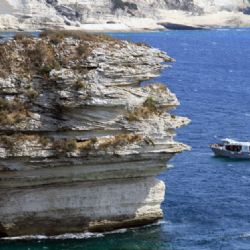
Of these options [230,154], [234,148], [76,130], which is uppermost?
[76,130]

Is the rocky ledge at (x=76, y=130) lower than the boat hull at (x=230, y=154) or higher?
higher

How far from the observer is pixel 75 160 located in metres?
45.9

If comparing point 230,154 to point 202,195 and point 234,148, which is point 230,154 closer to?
point 234,148

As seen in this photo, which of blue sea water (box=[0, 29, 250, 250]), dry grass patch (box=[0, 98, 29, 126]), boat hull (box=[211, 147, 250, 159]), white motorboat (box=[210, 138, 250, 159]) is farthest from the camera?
white motorboat (box=[210, 138, 250, 159])

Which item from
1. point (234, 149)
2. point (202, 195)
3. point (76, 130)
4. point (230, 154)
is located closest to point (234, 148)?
point (234, 149)

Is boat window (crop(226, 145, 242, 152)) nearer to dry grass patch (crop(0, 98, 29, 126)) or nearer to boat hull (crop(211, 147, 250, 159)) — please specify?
boat hull (crop(211, 147, 250, 159))

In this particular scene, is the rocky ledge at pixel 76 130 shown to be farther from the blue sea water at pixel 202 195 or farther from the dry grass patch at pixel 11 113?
the blue sea water at pixel 202 195

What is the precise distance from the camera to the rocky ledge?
149 ft

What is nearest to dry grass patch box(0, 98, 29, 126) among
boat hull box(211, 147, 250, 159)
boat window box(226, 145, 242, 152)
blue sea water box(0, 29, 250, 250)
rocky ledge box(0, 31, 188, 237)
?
rocky ledge box(0, 31, 188, 237)

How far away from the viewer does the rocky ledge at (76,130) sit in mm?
45500

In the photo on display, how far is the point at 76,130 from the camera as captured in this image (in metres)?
46.0

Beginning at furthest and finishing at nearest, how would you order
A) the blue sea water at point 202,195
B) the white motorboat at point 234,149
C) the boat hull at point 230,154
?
the white motorboat at point 234,149 < the boat hull at point 230,154 < the blue sea water at point 202,195

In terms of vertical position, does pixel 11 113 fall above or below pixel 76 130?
above

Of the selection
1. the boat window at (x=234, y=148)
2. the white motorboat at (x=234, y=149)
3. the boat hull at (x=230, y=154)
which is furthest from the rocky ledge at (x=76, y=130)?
the boat window at (x=234, y=148)
